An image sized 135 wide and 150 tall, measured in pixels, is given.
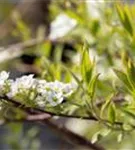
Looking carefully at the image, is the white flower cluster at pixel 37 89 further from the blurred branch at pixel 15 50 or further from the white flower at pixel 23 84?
the blurred branch at pixel 15 50

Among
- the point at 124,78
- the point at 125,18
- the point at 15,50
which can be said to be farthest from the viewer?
the point at 15,50

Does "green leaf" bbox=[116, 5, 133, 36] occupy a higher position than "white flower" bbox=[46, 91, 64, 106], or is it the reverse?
"green leaf" bbox=[116, 5, 133, 36]

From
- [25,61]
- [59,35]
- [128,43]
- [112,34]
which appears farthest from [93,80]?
[25,61]

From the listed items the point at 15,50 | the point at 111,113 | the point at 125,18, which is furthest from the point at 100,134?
the point at 15,50

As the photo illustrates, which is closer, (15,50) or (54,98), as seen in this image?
(54,98)

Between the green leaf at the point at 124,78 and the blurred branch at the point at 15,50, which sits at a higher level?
the green leaf at the point at 124,78

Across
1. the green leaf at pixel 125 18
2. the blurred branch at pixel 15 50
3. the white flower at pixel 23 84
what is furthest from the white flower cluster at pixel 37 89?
the blurred branch at pixel 15 50

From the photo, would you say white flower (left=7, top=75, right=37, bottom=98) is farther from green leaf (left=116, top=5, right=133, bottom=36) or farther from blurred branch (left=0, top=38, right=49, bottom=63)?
blurred branch (left=0, top=38, right=49, bottom=63)

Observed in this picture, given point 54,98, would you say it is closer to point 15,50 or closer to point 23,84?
point 23,84

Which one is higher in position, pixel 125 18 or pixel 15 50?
pixel 125 18

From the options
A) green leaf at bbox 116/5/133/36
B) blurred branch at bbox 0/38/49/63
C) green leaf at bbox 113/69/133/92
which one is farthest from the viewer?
blurred branch at bbox 0/38/49/63

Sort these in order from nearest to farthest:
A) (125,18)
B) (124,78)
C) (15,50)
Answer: (124,78) → (125,18) → (15,50)

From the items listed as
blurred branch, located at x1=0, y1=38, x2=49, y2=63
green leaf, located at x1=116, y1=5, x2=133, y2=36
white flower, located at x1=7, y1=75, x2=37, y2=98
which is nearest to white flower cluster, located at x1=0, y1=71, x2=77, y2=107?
white flower, located at x1=7, y1=75, x2=37, y2=98
